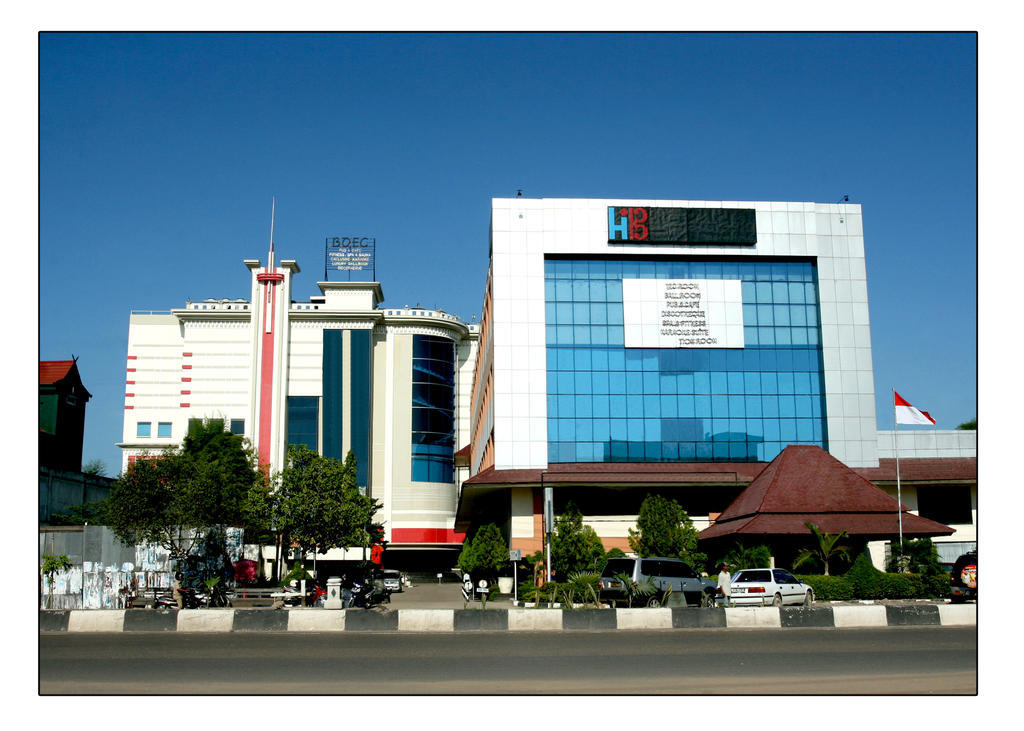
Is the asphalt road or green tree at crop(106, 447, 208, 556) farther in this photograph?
green tree at crop(106, 447, 208, 556)

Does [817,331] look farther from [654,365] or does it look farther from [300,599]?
[300,599]

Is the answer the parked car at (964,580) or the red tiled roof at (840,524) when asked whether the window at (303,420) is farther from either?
the parked car at (964,580)

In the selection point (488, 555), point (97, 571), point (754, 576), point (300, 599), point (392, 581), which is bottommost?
point (392, 581)

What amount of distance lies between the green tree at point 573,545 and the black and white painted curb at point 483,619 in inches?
794

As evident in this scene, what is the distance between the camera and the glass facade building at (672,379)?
1656 inches

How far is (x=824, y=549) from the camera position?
31.2 metres

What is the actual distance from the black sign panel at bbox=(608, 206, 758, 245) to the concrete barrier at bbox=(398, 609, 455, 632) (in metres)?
28.7

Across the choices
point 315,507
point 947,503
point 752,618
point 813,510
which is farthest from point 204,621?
point 947,503

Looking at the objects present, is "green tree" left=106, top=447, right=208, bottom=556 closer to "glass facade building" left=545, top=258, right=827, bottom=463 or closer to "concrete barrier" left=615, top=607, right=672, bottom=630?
"glass facade building" left=545, top=258, right=827, bottom=463

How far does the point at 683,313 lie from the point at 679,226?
14.0ft

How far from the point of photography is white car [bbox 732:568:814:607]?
25.8 m

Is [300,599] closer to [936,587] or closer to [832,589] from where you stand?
[832,589]

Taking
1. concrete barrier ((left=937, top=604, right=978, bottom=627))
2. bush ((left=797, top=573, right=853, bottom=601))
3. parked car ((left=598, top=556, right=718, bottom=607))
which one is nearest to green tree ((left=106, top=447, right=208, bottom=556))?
parked car ((left=598, top=556, right=718, bottom=607))

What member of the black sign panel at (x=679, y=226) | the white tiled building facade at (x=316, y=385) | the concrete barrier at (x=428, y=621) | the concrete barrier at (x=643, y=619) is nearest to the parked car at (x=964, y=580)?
the concrete barrier at (x=643, y=619)
